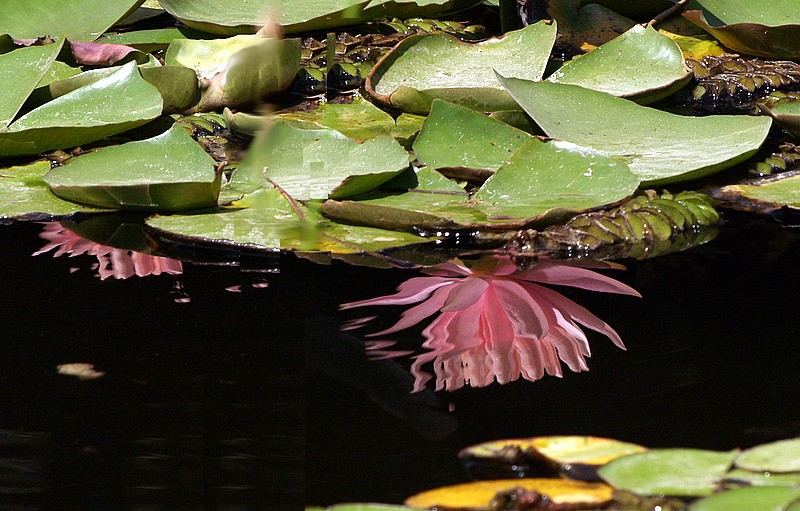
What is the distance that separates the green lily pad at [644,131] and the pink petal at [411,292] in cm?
43

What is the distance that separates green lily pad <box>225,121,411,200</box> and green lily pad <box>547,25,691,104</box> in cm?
60

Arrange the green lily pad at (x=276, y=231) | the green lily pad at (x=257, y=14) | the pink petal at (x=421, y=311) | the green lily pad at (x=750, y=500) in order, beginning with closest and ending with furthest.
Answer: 1. the green lily pad at (x=750, y=500)
2. the pink petal at (x=421, y=311)
3. the green lily pad at (x=276, y=231)
4. the green lily pad at (x=257, y=14)

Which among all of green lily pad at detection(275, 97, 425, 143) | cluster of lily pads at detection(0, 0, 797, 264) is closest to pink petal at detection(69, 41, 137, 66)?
cluster of lily pads at detection(0, 0, 797, 264)

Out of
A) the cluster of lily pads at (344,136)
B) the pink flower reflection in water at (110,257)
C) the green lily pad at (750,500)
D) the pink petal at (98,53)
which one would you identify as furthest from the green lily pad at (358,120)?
the green lily pad at (750,500)

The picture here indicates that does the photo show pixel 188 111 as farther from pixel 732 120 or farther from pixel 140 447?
pixel 140 447

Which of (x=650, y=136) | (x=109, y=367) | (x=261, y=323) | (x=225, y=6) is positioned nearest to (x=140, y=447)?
(x=109, y=367)

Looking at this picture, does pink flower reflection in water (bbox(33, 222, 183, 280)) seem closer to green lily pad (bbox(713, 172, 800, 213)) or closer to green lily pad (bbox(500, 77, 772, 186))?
green lily pad (bbox(500, 77, 772, 186))

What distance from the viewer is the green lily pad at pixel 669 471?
77 centimetres

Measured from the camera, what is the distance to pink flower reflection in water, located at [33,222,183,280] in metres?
1.31

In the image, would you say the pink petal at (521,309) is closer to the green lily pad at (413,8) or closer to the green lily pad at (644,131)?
the green lily pad at (644,131)

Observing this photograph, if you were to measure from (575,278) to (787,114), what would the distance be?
28.6 inches

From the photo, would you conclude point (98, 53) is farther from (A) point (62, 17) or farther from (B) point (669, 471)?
(B) point (669, 471)

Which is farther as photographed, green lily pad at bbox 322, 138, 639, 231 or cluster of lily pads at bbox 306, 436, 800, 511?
green lily pad at bbox 322, 138, 639, 231

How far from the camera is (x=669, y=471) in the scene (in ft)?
2.61
